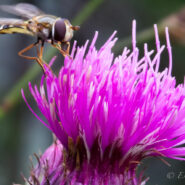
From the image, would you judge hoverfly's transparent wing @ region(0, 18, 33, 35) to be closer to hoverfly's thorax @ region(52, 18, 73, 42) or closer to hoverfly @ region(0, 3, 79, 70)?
hoverfly @ region(0, 3, 79, 70)

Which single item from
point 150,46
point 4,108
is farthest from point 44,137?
point 4,108

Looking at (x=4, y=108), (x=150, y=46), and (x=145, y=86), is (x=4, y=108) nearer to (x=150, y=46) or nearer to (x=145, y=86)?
(x=145, y=86)

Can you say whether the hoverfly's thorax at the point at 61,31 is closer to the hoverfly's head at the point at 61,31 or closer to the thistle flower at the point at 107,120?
the hoverfly's head at the point at 61,31

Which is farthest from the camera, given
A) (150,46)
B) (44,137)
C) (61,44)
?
(44,137)

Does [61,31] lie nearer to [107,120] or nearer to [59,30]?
[59,30]

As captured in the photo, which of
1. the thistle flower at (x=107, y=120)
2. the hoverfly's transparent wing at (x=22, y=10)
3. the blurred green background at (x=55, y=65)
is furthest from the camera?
the blurred green background at (x=55, y=65)

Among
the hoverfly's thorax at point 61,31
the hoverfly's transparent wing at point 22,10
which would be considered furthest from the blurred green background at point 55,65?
the hoverfly's thorax at point 61,31

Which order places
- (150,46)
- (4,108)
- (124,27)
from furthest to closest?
1. (124,27)
2. (150,46)
3. (4,108)
